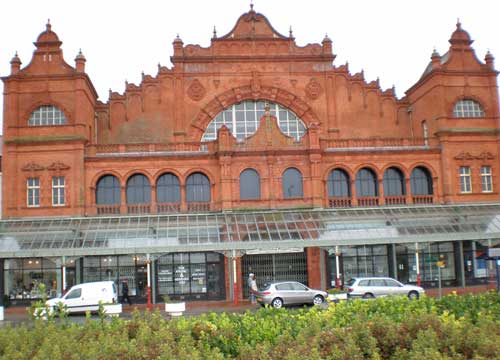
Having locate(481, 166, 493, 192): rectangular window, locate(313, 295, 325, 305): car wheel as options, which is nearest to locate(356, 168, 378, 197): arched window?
locate(481, 166, 493, 192): rectangular window

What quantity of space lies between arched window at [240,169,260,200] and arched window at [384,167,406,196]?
8.64 meters

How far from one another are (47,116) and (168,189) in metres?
9.01

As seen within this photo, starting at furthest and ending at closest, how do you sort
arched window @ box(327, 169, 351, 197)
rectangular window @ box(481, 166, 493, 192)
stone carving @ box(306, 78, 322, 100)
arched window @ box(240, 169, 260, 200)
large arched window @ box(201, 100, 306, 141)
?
stone carving @ box(306, 78, 322, 100)
large arched window @ box(201, 100, 306, 141)
rectangular window @ box(481, 166, 493, 192)
arched window @ box(327, 169, 351, 197)
arched window @ box(240, 169, 260, 200)

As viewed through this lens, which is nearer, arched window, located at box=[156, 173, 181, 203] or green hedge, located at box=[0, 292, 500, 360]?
green hedge, located at box=[0, 292, 500, 360]

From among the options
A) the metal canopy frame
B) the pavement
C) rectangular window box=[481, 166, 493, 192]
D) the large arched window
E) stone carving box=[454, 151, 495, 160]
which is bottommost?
the pavement

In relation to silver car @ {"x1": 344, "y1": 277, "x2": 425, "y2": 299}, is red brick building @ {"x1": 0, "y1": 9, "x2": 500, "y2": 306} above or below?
above

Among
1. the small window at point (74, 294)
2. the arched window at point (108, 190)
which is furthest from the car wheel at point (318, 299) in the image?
the arched window at point (108, 190)

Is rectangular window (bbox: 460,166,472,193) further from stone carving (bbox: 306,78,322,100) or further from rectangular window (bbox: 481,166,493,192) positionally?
stone carving (bbox: 306,78,322,100)

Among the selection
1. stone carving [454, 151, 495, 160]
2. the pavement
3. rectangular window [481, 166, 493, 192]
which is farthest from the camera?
rectangular window [481, 166, 493, 192]

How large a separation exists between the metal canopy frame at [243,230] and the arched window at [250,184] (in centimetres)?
151

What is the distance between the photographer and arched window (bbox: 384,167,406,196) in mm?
38188

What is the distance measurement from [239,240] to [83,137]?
12.0m

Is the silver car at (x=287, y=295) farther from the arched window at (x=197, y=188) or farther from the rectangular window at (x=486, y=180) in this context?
the rectangular window at (x=486, y=180)

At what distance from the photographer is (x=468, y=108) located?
3959 cm
